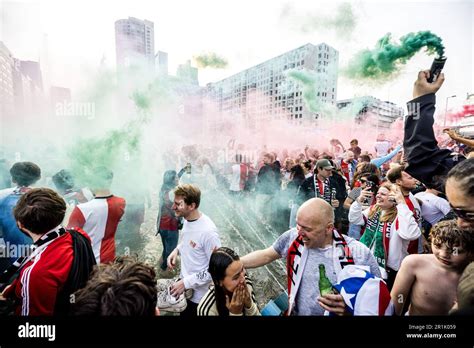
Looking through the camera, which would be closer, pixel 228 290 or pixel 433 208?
pixel 228 290

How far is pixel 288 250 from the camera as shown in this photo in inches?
66.0

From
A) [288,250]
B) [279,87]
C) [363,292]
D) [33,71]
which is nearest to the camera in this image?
[363,292]

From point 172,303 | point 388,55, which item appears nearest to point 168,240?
point 172,303

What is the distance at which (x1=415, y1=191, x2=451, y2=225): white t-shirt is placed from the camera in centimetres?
213

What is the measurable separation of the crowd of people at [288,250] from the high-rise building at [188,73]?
2.47 feet

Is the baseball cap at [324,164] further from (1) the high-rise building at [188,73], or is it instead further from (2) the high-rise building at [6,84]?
(2) the high-rise building at [6,84]

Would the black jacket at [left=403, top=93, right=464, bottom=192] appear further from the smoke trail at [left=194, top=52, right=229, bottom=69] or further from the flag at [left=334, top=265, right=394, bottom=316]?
the smoke trail at [left=194, top=52, right=229, bottom=69]

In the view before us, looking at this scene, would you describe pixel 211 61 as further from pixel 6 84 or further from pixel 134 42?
pixel 6 84

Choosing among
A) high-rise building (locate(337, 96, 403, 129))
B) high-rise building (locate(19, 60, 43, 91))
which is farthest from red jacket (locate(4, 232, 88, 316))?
high-rise building (locate(337, 96, 403, 129))

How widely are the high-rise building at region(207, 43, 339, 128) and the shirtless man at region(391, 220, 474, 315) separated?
1.41m

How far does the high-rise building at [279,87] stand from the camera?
7.23 ft

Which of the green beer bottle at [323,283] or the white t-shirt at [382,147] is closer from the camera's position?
the green beer bottle at [323,283]

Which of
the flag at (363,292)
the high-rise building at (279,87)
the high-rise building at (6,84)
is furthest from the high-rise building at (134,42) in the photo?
the flag at (363,292)

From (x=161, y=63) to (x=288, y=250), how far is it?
6.08 ft
